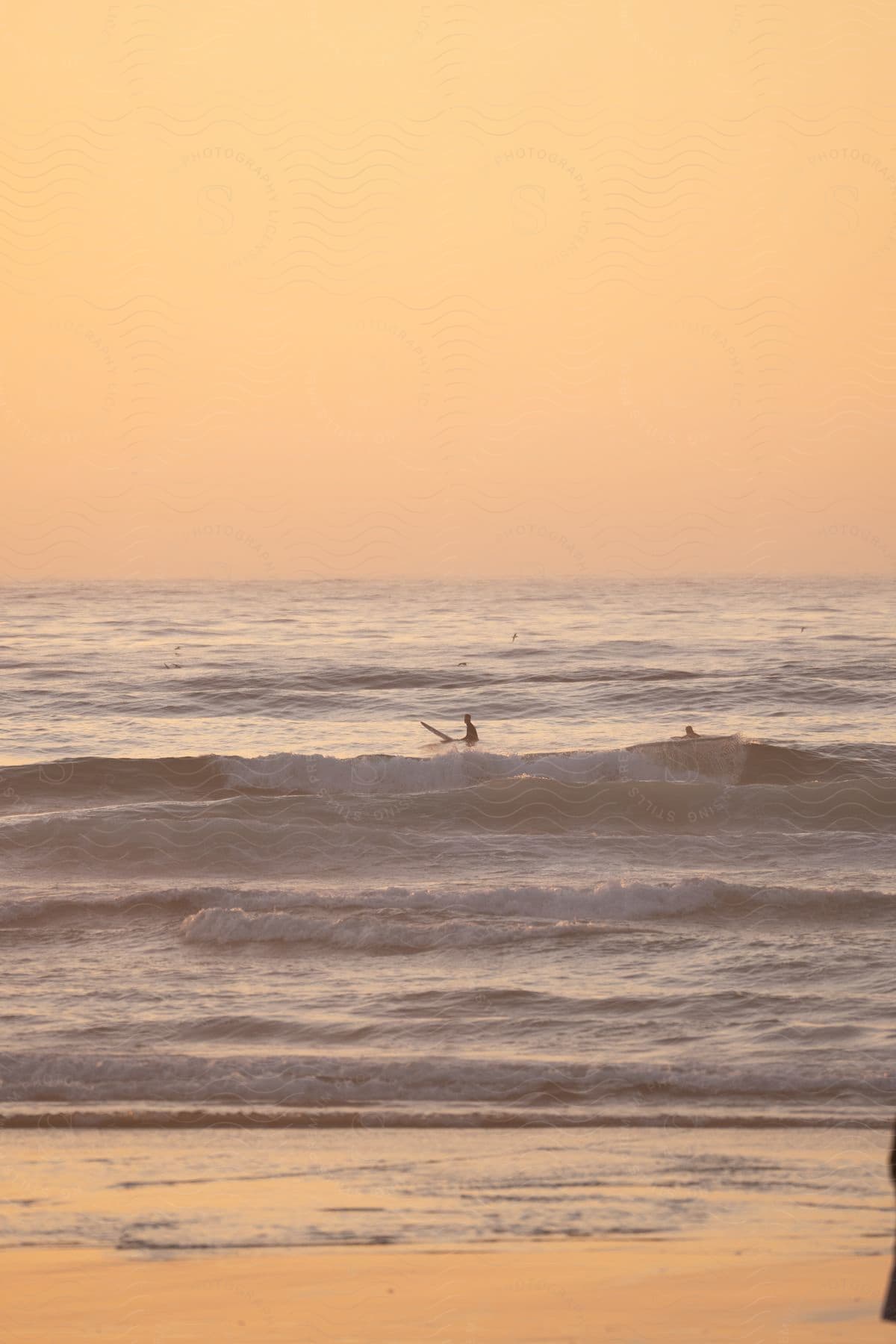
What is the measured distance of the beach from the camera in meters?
5.55

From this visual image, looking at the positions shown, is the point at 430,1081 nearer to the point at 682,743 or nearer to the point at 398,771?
the point at 398,771

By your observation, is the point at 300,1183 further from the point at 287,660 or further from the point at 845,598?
the point at 845,598

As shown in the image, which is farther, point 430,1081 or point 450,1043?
point 450,1043

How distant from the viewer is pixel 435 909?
12266mm

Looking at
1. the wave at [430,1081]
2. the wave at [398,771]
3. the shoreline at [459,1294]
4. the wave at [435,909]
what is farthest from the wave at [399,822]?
the shoreline at [459,1294]

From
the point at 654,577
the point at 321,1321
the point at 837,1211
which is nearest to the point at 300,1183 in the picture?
the point at 321,1321

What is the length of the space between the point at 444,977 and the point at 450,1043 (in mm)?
1526

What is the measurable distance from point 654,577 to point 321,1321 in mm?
104159

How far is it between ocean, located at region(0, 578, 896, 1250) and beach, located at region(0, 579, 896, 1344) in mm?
35

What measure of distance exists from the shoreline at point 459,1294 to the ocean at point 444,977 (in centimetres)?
22

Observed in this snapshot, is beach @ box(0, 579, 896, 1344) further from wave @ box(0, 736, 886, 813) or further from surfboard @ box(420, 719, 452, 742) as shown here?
surfboard @ box(420, 719, 452, 742)

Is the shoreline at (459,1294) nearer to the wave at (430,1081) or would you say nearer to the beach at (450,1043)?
the beach at (450,1043)

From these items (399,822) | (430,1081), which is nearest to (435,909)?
(430,1081)

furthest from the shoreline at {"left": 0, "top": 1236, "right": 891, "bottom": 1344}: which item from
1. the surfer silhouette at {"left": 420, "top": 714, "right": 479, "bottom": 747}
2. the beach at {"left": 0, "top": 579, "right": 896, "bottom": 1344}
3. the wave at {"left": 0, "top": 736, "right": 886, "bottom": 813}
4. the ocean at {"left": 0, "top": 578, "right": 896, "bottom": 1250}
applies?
the surfer silhouette at {"left": 420, "top": 714, "right": 479, "bottom": 747}
